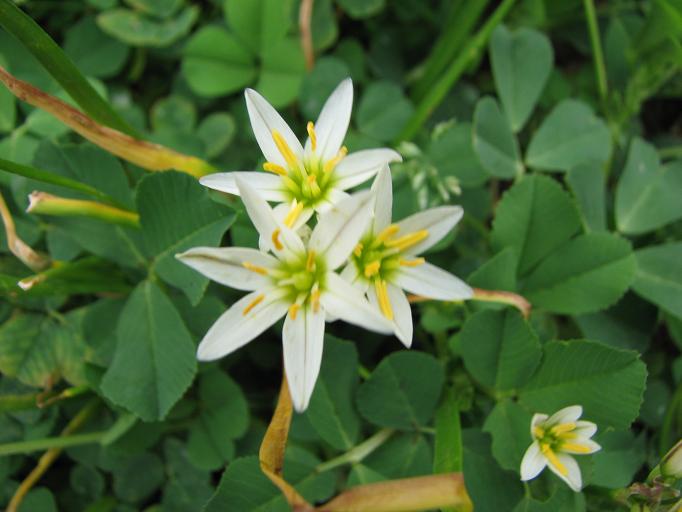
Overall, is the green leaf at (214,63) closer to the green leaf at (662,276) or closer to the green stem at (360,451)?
the green stem at (360,451)

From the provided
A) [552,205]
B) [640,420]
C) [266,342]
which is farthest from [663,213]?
[266,342]

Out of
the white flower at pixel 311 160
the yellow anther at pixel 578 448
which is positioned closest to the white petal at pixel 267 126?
the white flower at pixel 311 160

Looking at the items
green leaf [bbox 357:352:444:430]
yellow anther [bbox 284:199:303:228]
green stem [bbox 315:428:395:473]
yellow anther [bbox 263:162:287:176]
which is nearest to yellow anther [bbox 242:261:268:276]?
yellow anther [bbox 284:199:303:228]

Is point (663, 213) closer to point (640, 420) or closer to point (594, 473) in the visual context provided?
point (640, 420)

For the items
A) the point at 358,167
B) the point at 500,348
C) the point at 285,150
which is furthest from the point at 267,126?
the point at 500,348

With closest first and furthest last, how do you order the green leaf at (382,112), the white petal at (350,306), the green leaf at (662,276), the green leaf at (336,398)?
the white petal at (350,306)
the green leaf at (336,398)
the green leaf at (662,276)
the green leaf at (382,112)

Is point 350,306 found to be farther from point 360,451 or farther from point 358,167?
point 360,451
